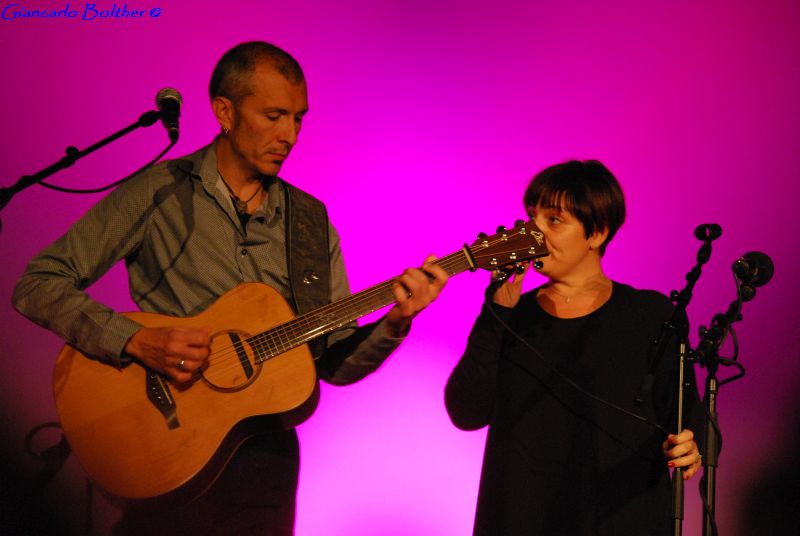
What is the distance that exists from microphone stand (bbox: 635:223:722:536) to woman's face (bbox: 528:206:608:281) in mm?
405

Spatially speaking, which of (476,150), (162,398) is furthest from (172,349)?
(476,150)

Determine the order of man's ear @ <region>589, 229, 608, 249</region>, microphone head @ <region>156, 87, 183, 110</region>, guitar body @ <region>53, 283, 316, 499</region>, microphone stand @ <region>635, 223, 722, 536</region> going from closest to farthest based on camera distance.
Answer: microphone stand @ <region>635, 223, 722, 536</region>, guitar body @ <region>53, 283, 316, 499</region>, microphone head @ <region>156, 87, 183, 110</region>, man's ear @ <region>589, 229, 608, 249</region>

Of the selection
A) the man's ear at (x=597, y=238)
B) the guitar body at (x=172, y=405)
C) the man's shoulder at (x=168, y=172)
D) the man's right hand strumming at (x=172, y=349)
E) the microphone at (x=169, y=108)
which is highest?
the microphone at (x=169, y=108)

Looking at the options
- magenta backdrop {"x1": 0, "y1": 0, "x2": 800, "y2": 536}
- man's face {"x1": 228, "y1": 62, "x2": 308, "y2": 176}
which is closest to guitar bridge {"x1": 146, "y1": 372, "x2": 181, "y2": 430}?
man's face {"x1": 228, "y1": 62, "x2": 308, "y2": 176}

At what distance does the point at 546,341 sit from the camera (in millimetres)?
2186

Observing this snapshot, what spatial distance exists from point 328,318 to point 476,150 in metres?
1.45

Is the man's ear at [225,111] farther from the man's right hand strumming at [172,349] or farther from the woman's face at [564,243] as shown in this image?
the woman's face at [564,243]

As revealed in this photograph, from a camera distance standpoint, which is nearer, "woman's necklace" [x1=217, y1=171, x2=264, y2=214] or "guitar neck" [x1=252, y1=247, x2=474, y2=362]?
"guitar neck" [x1=252, y1=247, x2=474, y2=362]

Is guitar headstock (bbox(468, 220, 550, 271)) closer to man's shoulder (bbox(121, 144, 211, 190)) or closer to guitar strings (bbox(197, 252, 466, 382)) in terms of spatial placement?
guitar strings (bbox(197, 252, 466, 382))

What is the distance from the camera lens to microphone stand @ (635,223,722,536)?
5.87 feet

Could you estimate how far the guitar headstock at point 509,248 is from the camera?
7.01 feet

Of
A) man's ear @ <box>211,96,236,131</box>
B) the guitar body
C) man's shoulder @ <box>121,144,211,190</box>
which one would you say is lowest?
the guitar body

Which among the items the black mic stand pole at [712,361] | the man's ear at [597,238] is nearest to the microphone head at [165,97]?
the man's ear at [597,238]

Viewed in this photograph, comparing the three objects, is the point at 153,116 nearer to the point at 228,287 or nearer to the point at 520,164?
the point at 228,287
